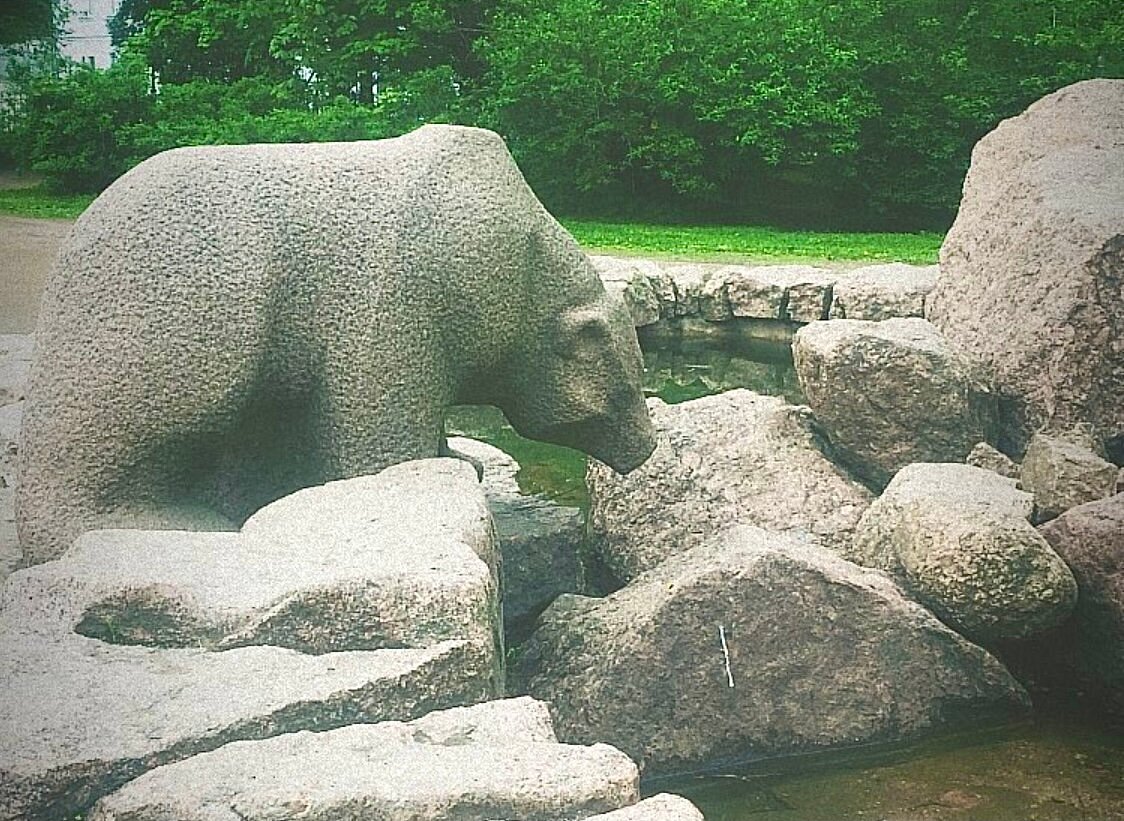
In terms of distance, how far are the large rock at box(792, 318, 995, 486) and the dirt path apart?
1.63 metres

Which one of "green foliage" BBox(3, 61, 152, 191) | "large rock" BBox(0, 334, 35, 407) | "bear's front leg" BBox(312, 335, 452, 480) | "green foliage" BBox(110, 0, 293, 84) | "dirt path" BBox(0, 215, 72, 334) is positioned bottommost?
"large rock" BBox(0, 334, 35, 407)

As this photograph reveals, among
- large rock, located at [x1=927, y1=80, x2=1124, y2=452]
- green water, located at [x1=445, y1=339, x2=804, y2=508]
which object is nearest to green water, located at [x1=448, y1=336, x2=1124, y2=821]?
large rock, located at [x1=927, y1=80, x2=1124, y2=452]

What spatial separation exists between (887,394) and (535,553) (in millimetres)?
865

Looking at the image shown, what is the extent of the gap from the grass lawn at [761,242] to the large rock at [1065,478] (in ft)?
3.26

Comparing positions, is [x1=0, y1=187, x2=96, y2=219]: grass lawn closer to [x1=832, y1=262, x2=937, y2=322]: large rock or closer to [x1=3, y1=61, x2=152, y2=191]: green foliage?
[x1=3, y1=61, x2=152, y2=191]: green foliage

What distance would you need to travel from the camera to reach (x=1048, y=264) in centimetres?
334

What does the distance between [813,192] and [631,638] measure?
1605 millimetres

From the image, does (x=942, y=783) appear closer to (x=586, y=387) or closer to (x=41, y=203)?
(x=586, y=387)

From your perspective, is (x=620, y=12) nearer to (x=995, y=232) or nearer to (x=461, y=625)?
(x=995, y=232)

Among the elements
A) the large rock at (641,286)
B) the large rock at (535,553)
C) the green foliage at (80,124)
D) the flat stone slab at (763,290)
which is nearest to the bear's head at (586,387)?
the large rock at (535,553)

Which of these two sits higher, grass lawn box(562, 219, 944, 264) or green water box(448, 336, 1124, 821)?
grass lawn box(562, 219, 944, 264)

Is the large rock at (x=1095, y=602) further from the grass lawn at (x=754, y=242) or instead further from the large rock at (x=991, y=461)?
the grass lawn at (x=754, y=242)

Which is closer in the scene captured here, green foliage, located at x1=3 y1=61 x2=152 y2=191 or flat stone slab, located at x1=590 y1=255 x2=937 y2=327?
green foliage, located at x1=3 y1=61 x2=152 y2=191

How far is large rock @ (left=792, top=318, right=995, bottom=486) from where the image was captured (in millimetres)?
3150
